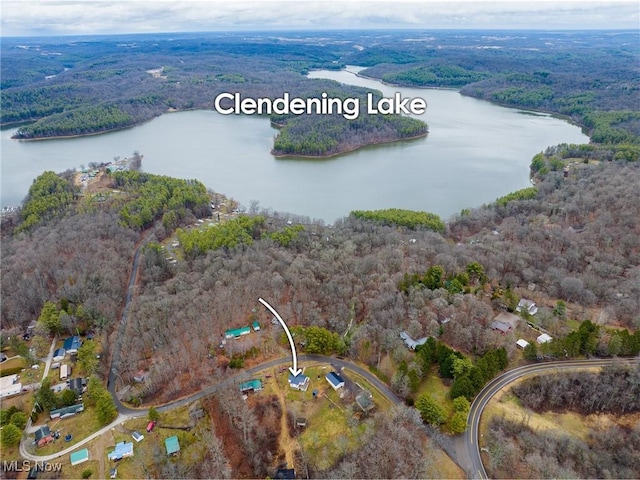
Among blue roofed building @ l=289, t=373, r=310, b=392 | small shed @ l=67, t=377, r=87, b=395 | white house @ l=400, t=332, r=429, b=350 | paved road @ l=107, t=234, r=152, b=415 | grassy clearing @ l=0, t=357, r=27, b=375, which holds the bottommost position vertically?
paved road @ l=107, t=234, r=152, b=415

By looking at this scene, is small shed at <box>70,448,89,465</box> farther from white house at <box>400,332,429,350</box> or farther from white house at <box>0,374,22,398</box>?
white house at <box>400,332,429,350</box>

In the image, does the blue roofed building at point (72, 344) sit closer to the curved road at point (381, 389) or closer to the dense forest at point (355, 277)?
the dense forest at point (355, 277)

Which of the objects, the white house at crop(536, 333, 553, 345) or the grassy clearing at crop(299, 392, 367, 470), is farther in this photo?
the white house at crop(536, 333, 553, 345)

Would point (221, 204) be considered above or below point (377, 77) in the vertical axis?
below

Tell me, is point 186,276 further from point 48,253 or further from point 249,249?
point 48,253


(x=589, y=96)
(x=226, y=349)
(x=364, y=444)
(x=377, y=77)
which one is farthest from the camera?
(x=377, y=77)

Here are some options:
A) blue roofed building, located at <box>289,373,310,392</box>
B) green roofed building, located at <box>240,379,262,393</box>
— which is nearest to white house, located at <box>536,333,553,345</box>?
blue roofed building, located at <box>289,373,310,392</box>

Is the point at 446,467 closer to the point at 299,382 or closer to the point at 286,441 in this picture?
the point at 286,441

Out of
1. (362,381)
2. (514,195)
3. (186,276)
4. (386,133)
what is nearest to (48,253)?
(186,276)
